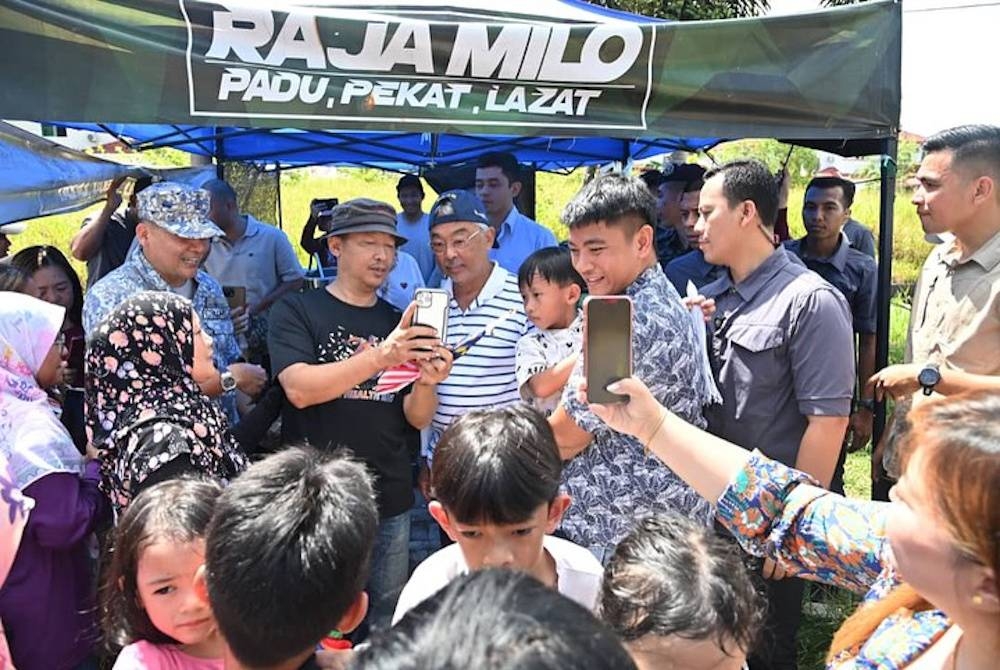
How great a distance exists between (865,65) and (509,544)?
94.9 inches

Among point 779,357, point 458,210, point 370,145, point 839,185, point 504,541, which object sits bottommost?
point 504,541

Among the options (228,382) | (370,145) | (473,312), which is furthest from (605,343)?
(370,145)

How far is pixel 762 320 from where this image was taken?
96.3 inches

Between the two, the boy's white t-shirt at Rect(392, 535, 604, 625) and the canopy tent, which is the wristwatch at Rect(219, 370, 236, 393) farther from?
the boy's white t-shirt at Rect(392, 535, 604, 625)

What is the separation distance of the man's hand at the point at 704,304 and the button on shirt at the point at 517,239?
202 cm

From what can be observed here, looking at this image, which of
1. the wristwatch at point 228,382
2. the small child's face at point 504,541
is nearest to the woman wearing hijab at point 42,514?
the wristwatch at point 228,382

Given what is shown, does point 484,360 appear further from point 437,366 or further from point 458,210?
point 458,210

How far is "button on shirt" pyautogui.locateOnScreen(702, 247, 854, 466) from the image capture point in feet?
7.66

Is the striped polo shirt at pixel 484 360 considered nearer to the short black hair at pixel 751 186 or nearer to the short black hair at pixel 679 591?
the short black hair at pixel 751 186

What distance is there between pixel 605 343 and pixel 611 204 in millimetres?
540

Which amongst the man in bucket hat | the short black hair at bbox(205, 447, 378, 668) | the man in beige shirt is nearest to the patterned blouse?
the short black hair at bbox(205, 447, 378, 668)

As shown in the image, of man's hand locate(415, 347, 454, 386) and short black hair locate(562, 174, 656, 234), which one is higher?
short black hair locate(562, 174, 656, 234)

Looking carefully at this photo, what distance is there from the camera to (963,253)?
2977 millimetres

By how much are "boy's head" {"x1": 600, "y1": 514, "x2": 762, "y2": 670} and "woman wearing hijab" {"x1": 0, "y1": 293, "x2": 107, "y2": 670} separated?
149 cm
